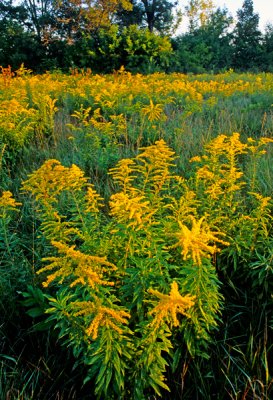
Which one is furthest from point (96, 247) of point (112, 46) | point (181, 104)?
point (112, 46)

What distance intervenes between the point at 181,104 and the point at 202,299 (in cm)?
492

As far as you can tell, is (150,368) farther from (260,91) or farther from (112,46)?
(112,46)

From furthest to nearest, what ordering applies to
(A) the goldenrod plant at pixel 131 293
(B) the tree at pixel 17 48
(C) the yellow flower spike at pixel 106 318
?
(B) the tree at pixel 17 48
(A) the goldenrod plant at pixel 131 293
(C) the yellow flower spike at pixel 106 318

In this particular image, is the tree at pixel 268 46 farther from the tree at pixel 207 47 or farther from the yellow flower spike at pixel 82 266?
the yellow flower spike at pixel 82 266

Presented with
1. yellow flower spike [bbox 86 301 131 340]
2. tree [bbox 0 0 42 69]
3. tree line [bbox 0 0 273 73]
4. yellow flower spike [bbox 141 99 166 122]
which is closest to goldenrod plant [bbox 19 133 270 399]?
yellow flower spike [bbox 86 301 131 340]

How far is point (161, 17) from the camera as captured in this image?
79.7ft

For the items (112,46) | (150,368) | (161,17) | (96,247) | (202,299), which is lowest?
(150,368)

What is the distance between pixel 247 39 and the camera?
25438 millimetres

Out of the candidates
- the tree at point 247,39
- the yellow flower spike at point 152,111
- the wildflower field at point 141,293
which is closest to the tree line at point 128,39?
the tree at point 247,39

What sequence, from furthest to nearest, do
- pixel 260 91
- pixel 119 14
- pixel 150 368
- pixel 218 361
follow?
A: 1. pixel 119 14
2. pixel 260 91
3. pixel 218 361
4. pixel 150 368

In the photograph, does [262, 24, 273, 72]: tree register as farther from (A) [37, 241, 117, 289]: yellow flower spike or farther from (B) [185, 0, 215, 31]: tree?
(A) [37, 241, 117, 289]: yellow flower spike

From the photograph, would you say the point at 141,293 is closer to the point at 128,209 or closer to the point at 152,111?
the point at 128,209

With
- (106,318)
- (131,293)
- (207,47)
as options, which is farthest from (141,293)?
(207,47)

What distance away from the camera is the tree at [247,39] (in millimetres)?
23872
